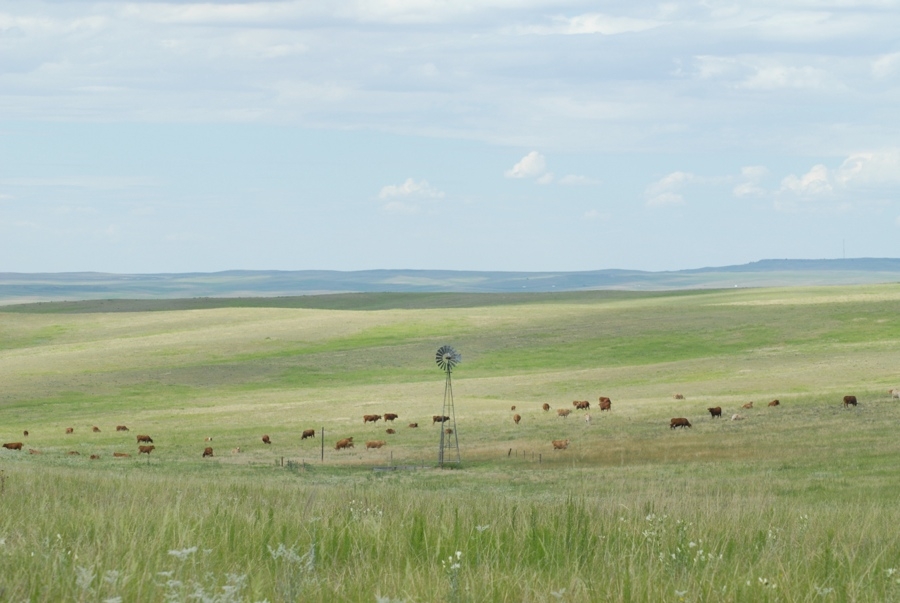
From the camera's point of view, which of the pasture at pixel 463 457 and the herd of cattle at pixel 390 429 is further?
the herd of cattle at pixel 390 429

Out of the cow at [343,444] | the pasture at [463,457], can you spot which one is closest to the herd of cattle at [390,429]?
the cow at [343,444]

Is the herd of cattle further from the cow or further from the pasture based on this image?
the pasture

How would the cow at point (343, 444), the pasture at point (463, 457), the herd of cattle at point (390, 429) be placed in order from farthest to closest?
1. the cow at point (343, 444)
2. the herd of cattle at point (390, 429)
3. the pasture at point (463, 457)

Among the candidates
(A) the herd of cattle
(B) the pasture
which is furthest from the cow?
(B) the pasture

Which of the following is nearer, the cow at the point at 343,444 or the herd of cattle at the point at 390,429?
the herd of cattle at the point at 390,429

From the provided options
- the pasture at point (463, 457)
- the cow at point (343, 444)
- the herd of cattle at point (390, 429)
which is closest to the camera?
the pasture at point (463, 457)

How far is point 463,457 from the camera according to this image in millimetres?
41656

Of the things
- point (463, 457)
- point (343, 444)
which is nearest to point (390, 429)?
point (343, 444)

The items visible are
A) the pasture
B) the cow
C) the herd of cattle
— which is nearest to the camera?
the pasture

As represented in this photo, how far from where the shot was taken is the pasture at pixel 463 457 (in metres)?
5.33

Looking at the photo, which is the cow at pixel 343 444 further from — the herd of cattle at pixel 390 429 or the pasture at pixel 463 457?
the pasture at pixel 463 457

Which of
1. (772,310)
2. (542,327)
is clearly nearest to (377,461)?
(542,327)

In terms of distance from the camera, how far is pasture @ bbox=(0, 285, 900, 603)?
533 centimetres

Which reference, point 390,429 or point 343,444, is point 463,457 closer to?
point 343,444
